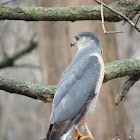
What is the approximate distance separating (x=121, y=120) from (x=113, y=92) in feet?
1.89

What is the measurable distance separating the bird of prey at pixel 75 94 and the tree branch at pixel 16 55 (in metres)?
3.28

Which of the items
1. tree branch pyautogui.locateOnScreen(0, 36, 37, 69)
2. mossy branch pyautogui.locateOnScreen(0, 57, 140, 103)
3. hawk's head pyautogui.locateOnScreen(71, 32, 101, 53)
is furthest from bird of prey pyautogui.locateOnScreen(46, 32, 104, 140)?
tree branch pyautogui.locateOnScreen(0, 36, 37, 69)

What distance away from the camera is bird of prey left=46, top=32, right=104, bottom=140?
3.28m

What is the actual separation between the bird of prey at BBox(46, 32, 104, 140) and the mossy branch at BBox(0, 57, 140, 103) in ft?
0.51

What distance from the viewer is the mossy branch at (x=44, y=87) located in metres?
3.28

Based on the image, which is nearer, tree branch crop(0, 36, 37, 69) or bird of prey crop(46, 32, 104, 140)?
bird of prey crop(46, 32, 104, 140)

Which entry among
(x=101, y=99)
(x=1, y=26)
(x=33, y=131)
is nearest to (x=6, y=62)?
(x=1, y=26)

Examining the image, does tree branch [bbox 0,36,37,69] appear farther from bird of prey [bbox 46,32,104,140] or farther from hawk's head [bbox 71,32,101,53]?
bird of prey [bbox 46,32,104,140]

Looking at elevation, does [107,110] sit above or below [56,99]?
below

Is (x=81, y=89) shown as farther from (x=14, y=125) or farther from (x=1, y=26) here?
(x=14, y=125)

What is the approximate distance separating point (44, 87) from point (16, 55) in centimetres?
361

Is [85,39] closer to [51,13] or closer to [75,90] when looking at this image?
[51,13]

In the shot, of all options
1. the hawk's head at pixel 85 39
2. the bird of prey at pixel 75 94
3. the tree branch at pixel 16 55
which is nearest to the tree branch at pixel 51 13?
the hawk's head at pixel 85 39

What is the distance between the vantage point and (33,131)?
31.6 ft
